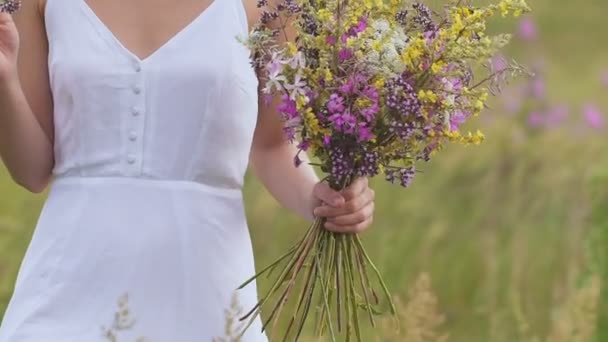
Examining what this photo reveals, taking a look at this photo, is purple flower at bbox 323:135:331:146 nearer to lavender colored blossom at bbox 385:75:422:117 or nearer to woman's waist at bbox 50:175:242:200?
lavender colored blossom at bbox 385:75:422:117

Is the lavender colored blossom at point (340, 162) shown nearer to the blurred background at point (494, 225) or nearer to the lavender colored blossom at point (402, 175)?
the lavender colored blossom at point (402, 175)

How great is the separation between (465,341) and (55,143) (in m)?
3.03

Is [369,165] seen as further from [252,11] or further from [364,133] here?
[252,11]

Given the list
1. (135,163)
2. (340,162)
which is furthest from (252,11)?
(340,162)

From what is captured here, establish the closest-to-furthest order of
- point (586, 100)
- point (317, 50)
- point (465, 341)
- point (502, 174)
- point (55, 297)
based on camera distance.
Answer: point (317, 50) < point (55, 297) < point (465, 341) < point (502, 174) < point (586, 100)

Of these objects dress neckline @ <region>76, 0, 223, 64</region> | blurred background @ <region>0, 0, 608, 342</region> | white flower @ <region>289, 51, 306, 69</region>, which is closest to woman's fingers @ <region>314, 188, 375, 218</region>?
white flower @ <region>289, 51, 306, 69</region>

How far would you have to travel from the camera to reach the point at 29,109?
9.43 ft

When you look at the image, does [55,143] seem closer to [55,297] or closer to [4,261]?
[55,297]

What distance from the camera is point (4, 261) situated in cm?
500

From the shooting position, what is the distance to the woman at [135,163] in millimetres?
2764

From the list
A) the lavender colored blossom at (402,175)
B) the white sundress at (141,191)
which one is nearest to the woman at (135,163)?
the white sundress at (141,191)

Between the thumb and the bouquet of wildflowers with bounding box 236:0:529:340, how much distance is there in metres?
0.05

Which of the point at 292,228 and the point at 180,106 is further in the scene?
the point at 292,228

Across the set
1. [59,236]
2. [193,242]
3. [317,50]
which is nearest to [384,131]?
[317,50]
